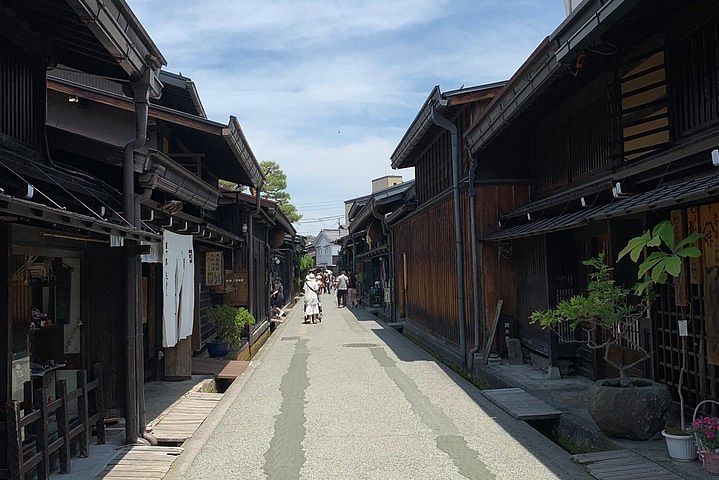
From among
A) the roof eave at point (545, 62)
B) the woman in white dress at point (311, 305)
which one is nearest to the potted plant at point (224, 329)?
the roof eave at point (545, 62)

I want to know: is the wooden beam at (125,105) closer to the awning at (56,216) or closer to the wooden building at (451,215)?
the awning at (56,216)

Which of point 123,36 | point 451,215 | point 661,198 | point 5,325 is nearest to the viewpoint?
point 5,325

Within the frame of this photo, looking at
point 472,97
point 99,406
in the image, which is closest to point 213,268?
point 472,97

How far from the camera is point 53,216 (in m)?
4.89

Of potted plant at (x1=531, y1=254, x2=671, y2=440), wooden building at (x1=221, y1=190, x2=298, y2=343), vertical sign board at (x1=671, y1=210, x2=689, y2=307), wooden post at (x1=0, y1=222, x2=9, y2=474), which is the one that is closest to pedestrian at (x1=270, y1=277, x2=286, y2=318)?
wooden building at (x1=221, y1=190, x2=298, y2=343)

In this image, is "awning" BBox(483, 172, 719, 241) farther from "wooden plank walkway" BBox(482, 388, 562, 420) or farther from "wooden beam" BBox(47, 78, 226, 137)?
"wooden beam" BBox(47, 78, 226, 137)

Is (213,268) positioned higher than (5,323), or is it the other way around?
(213,268)

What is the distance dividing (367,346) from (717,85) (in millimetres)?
13440

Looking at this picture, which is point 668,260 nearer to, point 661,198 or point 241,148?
point 661,198

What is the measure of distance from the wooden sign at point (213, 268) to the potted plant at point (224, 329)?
715mm

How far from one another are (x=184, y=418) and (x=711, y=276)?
7.16 metres

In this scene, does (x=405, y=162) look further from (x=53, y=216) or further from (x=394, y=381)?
(x=53, y=216)

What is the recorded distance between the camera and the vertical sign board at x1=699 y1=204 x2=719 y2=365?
697cm

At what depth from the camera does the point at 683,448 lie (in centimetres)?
655
